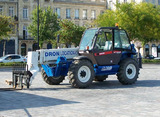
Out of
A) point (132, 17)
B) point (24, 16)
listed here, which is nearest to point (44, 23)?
point (24, 16)

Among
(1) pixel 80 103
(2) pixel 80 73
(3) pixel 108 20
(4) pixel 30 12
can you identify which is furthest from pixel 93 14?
(1) pixel 80 103

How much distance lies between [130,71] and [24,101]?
6.67 meters

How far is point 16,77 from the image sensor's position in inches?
589

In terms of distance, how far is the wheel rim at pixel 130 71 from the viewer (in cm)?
1622

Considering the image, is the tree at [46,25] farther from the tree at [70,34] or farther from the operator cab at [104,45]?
the operator cab at [104,45]

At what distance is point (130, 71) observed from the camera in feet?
53.4

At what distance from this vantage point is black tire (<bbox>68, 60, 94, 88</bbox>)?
14.5m

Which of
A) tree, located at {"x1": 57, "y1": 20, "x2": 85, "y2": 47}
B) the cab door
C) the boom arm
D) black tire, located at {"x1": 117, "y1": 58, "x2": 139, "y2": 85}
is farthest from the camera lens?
tree, located at {"x1": 57, "y1": 20, "x2": 85, "y2": 47}

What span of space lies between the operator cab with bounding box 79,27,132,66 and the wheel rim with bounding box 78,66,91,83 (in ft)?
2.41

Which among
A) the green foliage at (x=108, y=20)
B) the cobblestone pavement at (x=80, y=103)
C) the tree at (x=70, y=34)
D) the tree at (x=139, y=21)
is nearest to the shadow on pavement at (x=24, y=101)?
the cobblestone pavement at (x=80, y=103)

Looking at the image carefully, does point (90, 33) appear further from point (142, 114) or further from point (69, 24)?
point (69, 24)

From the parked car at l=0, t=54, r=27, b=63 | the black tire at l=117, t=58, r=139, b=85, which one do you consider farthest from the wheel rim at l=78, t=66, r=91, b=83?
the parked car at l=0, t=54, r=27, b=63

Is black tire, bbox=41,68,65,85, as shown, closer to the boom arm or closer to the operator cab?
the boom arm

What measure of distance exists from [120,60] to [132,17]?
32.1 metres
